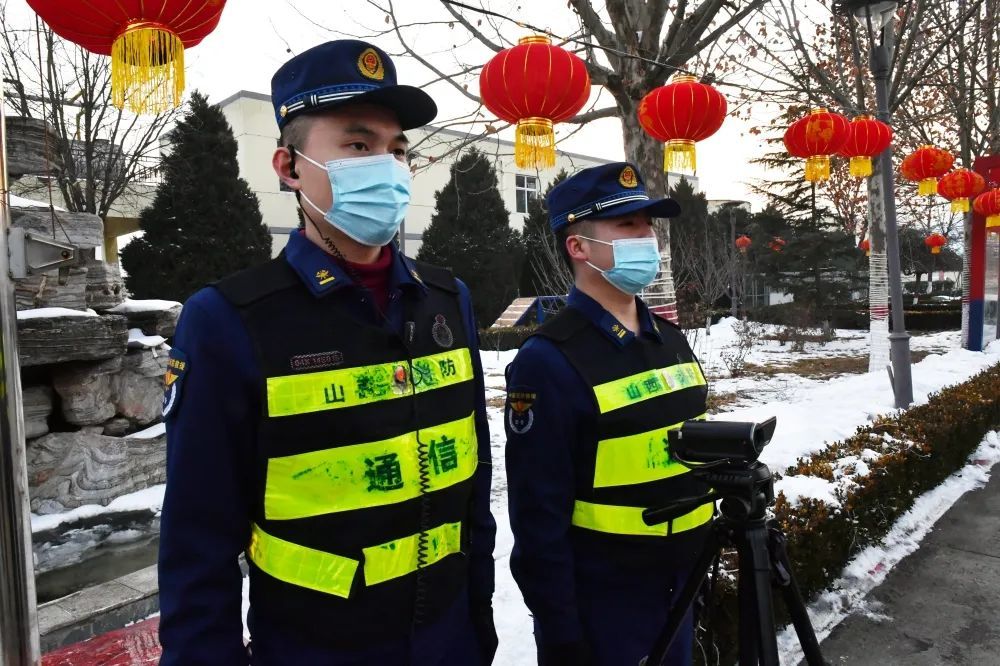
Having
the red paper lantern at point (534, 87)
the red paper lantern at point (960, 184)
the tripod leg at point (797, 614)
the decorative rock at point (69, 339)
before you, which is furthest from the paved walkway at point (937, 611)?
the red paper lantern at point (960, 184)

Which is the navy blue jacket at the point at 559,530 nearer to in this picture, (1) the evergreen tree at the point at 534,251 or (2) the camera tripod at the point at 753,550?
(2) the camera tripod at the point at 753,550

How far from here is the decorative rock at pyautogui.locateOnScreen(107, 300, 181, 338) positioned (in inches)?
270

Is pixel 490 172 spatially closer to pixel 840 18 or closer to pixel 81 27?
pixel 840 18

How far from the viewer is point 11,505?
6.79ft

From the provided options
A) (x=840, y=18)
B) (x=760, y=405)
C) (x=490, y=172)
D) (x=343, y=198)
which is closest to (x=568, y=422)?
(x=343, y=198)

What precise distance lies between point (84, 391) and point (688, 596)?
A: 6.06 metres

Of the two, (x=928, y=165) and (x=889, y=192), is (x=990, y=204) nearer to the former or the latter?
(x=928, y=165)

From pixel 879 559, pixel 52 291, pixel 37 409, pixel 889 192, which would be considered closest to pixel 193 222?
pixel 52 291

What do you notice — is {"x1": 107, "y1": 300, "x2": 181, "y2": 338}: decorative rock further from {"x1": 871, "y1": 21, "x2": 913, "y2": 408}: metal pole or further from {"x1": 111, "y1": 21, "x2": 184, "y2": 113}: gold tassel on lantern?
{"x1": 871, "y1": 21, "x2": 913, "y2": 408}: metal pole

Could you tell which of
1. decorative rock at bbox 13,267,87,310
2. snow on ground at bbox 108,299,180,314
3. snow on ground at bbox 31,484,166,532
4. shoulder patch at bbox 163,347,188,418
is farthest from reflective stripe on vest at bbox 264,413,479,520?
snow on ground at bbox 108,299,180,314

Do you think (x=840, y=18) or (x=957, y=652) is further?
(x=840, y=18)

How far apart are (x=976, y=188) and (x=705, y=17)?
8.29m

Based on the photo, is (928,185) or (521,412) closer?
(521,412)

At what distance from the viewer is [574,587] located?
1.87 metres
